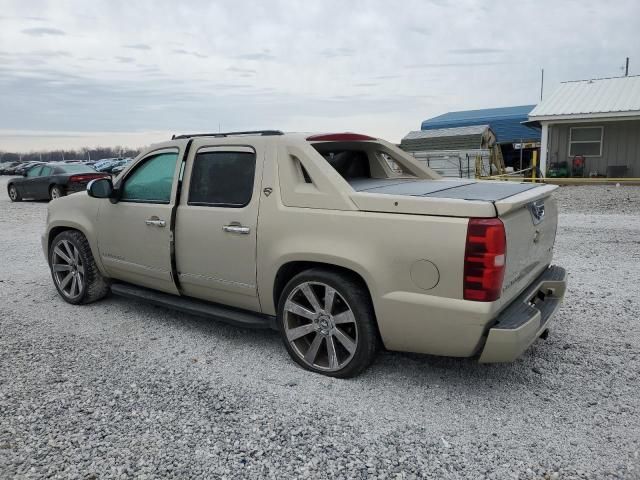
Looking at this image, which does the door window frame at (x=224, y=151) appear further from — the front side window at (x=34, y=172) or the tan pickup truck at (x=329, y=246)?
the front side window at (x=34, y=172)

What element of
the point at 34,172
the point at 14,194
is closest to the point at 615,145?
the point at 34,172

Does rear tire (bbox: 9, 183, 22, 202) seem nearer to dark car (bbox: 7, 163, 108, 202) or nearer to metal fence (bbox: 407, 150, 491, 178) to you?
dark car (bbox: 7, 163, 108, 202)

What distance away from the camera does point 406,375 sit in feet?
12.2

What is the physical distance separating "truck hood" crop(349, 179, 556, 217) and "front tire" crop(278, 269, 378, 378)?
0.59 metres

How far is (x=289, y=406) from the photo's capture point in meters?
3.30

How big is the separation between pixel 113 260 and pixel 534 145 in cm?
2896

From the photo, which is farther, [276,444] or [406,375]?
[406,375]

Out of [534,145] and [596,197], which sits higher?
[534,145]

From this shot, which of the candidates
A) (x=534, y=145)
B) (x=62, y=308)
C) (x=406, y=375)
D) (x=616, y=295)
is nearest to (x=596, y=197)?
(x=616, y=295)

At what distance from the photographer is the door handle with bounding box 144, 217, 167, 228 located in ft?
14.5

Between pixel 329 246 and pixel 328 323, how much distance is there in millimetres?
556

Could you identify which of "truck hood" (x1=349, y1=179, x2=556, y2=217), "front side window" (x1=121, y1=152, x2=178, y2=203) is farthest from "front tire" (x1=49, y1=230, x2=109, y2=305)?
"truck hood" (x1=349, y1=179, x2=556, y2=217)

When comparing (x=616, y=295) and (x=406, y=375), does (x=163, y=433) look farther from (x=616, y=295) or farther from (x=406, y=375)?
(x=616, y=295)

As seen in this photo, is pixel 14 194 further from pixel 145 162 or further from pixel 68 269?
pixel 145 162
